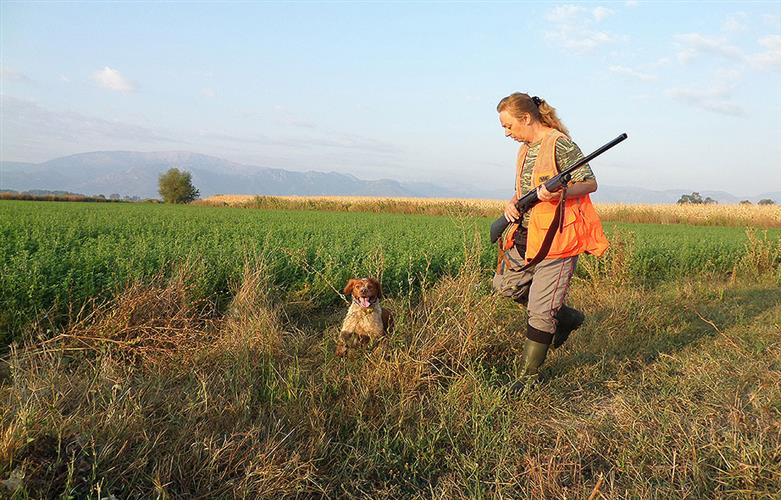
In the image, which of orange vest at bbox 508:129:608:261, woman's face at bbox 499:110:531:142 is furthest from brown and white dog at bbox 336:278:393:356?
woman's face at bbox 499:110:531:142

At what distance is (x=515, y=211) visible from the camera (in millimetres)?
4082

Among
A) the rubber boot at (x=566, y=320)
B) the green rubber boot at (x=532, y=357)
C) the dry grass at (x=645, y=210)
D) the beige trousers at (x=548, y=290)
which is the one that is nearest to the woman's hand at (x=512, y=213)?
the beige trousers at (x=548, y=290)

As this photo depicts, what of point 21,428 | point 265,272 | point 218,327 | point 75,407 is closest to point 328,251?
point 265,272

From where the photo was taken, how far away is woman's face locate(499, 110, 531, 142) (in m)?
3.99

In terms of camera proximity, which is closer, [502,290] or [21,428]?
[21,428]

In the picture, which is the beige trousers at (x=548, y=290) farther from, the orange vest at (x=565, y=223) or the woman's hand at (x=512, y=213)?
the woman's hand at (x=512, y=213)

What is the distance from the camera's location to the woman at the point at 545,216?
379 centimetres

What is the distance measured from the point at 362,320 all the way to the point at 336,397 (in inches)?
33.9

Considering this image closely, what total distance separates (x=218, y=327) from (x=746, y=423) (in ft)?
14.0

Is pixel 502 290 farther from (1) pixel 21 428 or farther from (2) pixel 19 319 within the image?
(2) pixel 19 319

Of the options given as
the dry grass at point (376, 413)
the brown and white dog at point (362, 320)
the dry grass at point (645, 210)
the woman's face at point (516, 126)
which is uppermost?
the woman's face at point (516, 126)

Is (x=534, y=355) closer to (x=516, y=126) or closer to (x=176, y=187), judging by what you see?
(x=516, y=126)

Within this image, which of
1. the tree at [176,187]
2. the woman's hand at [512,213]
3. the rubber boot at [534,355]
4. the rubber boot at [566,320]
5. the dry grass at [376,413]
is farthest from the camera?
the tree at [176,187]

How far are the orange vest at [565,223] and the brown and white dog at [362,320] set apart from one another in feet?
4.41
